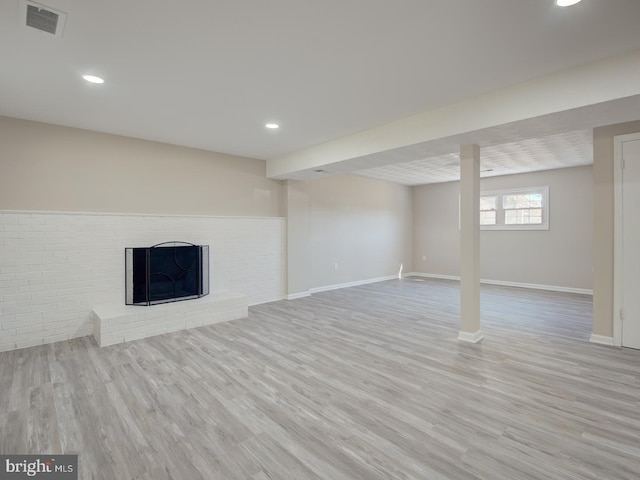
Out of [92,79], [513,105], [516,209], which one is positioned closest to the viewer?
[92,79]

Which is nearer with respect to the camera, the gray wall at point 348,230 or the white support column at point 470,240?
the white support column at point 470,240

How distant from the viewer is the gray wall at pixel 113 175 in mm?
3766

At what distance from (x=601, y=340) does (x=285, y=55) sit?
4.62 meters

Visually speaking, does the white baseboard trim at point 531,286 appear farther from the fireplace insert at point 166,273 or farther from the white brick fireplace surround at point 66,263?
the fireplace insert at point 166,273

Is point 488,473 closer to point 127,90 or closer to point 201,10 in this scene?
point 201,10

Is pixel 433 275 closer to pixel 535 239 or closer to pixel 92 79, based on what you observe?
pixel 535 239

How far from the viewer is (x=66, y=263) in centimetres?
399

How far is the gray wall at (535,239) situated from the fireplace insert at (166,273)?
668cm

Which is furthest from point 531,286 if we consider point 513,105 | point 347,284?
point 513,105

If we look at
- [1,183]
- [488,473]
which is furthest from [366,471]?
[1,183]

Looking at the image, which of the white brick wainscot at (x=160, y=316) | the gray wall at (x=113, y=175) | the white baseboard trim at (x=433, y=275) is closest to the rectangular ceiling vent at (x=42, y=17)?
the gray wall at (x=113, y=175)

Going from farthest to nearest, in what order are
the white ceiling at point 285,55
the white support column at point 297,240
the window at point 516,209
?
the window at point 516,209 < the white support column at point 297,240 < the white ceiling at point 285,55

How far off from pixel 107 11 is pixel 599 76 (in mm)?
3652

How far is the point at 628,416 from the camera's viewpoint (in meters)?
2.25
